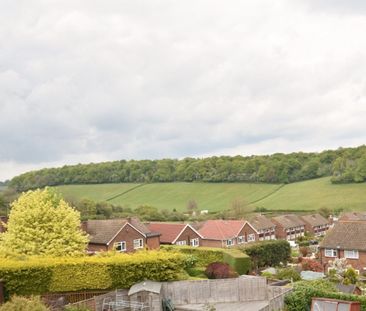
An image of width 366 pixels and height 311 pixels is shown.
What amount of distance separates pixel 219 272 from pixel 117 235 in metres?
16.1

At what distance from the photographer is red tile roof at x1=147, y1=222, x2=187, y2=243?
62.7 m

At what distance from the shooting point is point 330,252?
5609 cm

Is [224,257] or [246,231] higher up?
[246,231]

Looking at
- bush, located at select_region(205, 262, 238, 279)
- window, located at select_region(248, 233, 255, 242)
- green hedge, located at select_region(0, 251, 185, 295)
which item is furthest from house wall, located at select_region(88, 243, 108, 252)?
window, located at select_region(248, 233, 255, 242)

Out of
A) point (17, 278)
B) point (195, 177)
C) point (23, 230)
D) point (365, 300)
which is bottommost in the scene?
point (365, 300)

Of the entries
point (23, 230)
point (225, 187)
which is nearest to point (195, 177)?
point (225, 187)

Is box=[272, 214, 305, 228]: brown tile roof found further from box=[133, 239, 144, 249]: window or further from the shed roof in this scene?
the shed roof

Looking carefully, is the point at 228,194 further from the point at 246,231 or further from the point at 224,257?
the point at 224,257

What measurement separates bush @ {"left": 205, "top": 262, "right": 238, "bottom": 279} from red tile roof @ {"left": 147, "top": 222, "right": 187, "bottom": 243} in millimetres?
23353

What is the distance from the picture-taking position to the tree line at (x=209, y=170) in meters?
150

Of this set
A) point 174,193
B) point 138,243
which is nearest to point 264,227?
point 138,243

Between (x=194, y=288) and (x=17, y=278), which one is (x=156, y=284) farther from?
(x=17, y=278)

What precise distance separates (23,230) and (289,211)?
9656 centimetres

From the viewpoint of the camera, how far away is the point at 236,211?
10456cm
